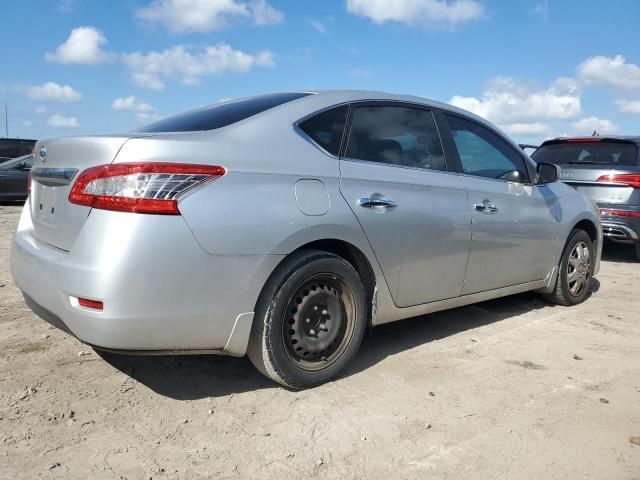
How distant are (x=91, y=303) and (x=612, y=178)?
6.58 meters

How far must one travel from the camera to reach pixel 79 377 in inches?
122

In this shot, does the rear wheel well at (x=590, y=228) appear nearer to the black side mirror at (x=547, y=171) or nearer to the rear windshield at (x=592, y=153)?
the black side mirror at (x=547, y=171)

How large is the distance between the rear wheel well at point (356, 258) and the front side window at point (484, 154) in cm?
119

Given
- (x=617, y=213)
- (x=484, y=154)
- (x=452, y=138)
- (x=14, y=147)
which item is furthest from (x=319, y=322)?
(x=14, y=147)

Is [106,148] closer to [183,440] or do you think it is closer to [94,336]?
[94,336]

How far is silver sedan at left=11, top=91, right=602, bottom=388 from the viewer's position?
2432mm

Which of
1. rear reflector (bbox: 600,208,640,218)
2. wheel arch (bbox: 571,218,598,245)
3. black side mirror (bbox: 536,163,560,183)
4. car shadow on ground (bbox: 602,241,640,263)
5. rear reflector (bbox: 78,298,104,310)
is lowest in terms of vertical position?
car shadow on ground (bbox: 602,241,640,263)

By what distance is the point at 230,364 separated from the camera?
3367 mm

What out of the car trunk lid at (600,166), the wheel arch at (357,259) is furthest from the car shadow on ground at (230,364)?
the car trunk lid at (600,166)

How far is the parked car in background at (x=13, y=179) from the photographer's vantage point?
1333 centimetres

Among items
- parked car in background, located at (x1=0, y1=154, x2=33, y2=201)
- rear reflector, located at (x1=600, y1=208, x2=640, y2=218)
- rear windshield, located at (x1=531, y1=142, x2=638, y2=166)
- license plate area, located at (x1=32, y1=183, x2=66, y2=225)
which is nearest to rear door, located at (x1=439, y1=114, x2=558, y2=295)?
license plate area, located at (x1=32, y1=183, x2=66, y2=225)

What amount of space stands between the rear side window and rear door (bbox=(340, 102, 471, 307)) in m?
0.07

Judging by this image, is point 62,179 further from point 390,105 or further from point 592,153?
point 592,153

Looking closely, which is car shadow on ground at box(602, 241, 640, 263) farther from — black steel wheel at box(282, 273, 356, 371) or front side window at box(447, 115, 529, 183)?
black steel wheel at box(282, 273, 356, 371)
